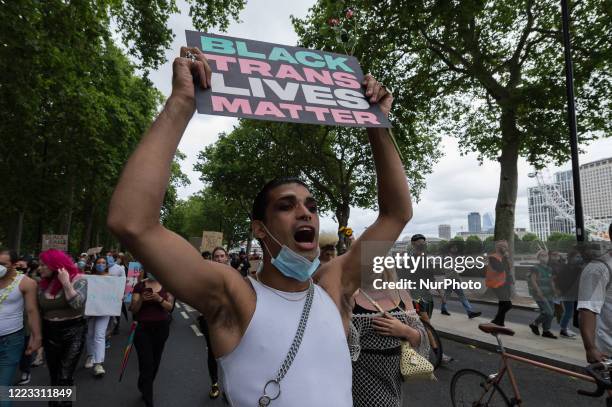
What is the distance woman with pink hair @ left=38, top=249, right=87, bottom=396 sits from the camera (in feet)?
15.4

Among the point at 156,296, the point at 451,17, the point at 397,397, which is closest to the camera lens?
the point at 397,397

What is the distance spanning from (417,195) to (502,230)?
17.4m

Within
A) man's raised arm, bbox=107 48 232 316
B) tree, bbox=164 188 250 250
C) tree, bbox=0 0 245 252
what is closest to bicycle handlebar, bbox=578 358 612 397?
man's raised arm, bbox=107 48 232 316

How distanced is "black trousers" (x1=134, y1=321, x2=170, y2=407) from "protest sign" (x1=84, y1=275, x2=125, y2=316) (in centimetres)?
155

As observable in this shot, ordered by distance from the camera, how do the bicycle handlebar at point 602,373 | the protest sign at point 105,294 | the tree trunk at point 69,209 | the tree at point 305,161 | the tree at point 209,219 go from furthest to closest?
the tree at point 209,219 < the tree at point 305,161 < the tree trunk at point 69,209 < the protest sign at point 105,294 < the bicycle handlebar at point 602,373

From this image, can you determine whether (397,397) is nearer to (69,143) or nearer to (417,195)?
(69,143)

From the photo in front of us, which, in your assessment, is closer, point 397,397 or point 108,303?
point 397,397

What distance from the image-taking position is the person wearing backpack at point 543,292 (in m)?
8.95

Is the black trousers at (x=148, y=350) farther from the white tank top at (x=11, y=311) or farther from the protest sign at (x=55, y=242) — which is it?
the protest sign at (x=55, y=242)

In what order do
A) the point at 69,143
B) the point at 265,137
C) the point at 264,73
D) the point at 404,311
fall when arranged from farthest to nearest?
the point at 265,137 → the point at 69,143 → the point at 404,311 → the point at 264,73

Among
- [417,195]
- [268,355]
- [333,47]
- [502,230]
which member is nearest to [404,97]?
[333,47]

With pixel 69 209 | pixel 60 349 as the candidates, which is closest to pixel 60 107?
pixel 69 209

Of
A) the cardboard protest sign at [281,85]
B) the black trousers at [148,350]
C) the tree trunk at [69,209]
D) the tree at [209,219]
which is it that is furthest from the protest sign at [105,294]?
the tree at [209,219]

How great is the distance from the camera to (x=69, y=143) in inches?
677
